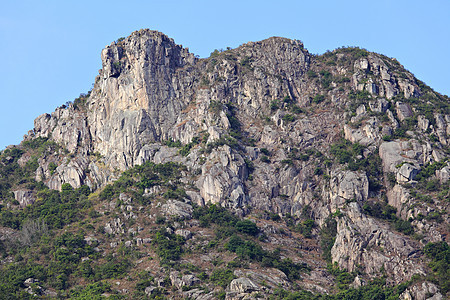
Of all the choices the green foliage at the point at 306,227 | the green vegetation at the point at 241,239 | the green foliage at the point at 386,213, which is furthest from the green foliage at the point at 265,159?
the green foliage at the point at 386,213

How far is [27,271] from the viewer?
122 m

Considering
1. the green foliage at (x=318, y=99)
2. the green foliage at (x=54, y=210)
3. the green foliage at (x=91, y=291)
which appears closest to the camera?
Answer: the green foliage at (x=91, y=291)

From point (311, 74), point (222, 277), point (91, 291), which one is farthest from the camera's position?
point (311, 74)

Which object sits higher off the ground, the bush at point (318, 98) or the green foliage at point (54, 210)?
the bush at point (318, 98)

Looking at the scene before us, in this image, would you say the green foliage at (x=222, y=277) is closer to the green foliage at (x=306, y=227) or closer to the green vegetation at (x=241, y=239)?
the green vegetation at (x=241, y=239)

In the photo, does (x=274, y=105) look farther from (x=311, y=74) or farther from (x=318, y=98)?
(x=311, y=74)

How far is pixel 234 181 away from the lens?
5487 inches

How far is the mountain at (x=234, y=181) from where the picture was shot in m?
120

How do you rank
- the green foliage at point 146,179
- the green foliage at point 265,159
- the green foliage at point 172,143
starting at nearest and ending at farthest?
the green foliage at point 146,179
the green foliage at point 265,159
the green foliage at point 172,143

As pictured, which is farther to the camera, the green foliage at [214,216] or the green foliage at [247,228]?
the green foliage at [214,216]

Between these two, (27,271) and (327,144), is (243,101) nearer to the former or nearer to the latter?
(327,144)

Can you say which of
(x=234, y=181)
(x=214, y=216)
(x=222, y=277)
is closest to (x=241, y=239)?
(x=214, y=216)

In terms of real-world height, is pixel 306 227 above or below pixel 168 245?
above

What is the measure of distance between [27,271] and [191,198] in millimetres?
33581
